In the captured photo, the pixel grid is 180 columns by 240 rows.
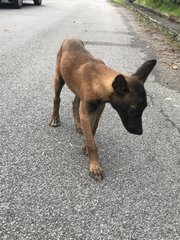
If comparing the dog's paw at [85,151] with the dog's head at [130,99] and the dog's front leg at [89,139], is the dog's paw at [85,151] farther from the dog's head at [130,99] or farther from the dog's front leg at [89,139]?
the dog's head at [130,99]

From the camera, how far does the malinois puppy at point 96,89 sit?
3.31 metres

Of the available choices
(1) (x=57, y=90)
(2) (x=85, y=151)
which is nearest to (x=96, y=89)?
(2) (x=85, y=151)

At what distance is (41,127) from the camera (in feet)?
15.2

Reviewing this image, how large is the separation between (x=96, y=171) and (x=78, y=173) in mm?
163

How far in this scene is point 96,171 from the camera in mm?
3613

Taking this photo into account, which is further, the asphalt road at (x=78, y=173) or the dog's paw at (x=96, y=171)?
the dog's paw at (x=96, y=171)

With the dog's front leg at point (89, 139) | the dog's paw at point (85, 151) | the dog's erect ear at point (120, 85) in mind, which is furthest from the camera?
the dog's paw at point (85, 151)

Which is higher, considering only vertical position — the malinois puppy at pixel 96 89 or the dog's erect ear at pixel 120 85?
the dog's erect ear at pixel 120 85

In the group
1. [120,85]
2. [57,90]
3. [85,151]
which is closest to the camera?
[120,85]

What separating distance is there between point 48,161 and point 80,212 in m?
0.87

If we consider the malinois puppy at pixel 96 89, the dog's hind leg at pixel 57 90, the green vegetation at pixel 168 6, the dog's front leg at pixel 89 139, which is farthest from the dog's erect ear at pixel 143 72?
the green vegetation at pixel 168 6

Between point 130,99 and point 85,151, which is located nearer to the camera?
point 130,99

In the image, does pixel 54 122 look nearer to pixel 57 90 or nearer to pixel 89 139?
pixel 57 90

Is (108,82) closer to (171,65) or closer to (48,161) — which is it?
(48,161)
